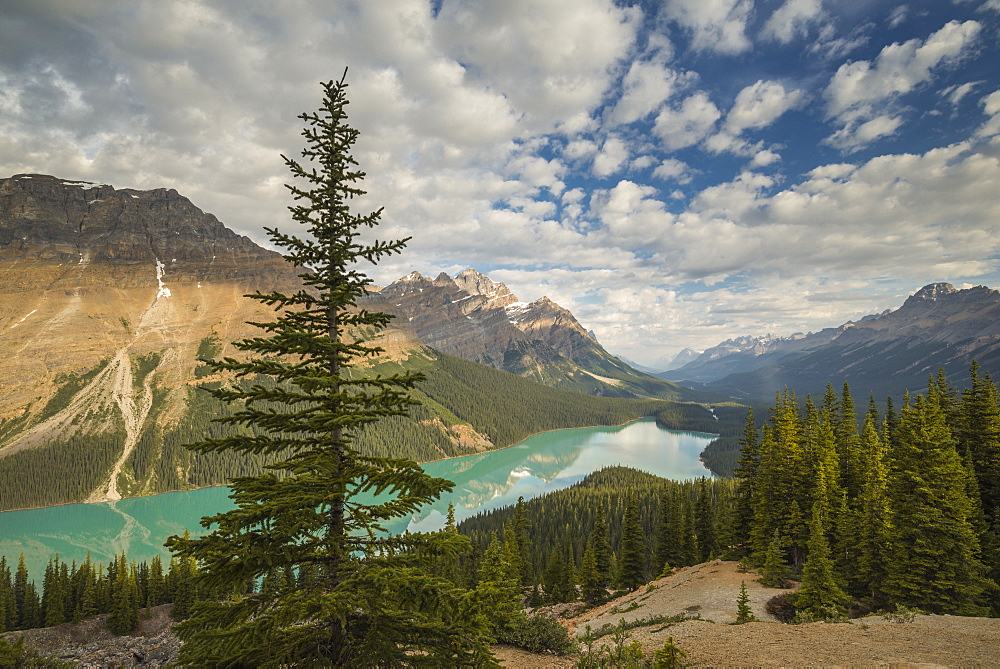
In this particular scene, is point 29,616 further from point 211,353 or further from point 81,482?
point 211,353

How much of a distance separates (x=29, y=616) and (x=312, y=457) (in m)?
80.3

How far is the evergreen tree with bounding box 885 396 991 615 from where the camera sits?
21633mm

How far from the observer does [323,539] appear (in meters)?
8.29

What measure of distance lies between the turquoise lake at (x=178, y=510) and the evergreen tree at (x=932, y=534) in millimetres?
53704

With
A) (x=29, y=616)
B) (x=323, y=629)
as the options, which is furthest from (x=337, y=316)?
(x=29, y=616)

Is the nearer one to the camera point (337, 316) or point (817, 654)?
point (337, 316)

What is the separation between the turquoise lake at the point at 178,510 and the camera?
9050cm

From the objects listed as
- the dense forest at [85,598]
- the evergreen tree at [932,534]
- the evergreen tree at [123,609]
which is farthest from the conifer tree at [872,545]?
the evergreen tree at [123,609]

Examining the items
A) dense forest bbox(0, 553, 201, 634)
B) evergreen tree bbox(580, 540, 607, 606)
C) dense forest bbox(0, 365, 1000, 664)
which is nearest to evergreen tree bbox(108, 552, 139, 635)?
dense forest bbox(0, 553, 201, 634)

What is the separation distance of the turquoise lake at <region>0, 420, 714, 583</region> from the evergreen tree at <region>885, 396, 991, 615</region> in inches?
2114

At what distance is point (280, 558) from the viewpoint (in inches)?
305

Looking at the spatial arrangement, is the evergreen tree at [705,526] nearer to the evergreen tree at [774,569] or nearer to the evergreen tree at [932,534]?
the evergreen tree at [774,569]

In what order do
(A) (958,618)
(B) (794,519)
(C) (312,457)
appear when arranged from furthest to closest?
(B) (794,519)
(A) (958,618)
(C) (312,457)

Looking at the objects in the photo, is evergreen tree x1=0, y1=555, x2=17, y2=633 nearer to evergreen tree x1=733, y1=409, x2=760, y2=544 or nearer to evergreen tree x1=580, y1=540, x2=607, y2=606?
evergreen tree x1=580, y1=540, x2=607, y2=606
